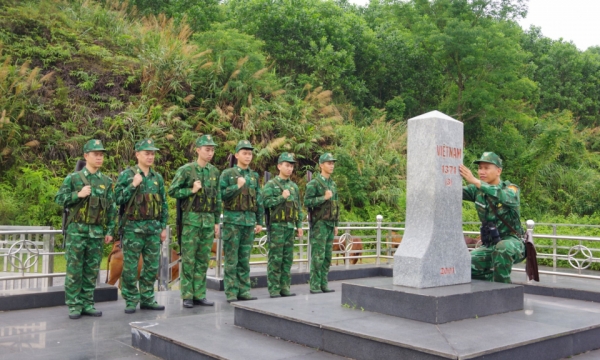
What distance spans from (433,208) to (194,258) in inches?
128

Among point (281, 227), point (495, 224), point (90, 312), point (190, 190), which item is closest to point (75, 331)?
point (90, 312)

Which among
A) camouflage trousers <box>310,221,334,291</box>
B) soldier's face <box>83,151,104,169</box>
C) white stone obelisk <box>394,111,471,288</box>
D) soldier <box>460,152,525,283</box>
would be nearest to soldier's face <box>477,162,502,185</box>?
soldier <box>460,152,525,283</box>

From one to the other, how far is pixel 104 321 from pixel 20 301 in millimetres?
1396

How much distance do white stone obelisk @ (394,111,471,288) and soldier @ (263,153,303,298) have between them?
253 cm

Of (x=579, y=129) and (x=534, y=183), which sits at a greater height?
(x=579, y=129)

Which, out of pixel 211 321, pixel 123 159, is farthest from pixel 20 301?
pixel 123 159

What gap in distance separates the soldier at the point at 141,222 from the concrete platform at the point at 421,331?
1678mm

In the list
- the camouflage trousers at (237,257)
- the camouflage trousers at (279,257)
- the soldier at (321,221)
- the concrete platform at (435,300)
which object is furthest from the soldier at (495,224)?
the camouflage trousers at (237,257)

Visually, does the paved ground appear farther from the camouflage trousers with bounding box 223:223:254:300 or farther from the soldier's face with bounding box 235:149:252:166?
the soldier's face with bounding box 235:149:252:166

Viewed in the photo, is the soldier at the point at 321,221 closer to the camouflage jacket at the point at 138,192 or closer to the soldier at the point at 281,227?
the soldier at the point at 281,227

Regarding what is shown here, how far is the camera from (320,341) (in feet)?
17.4

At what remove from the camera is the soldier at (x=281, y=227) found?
843 centimetres

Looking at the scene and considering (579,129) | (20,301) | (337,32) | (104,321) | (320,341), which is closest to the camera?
(320,341)

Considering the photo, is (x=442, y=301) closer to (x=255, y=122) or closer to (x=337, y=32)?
(x=255, y=122)
